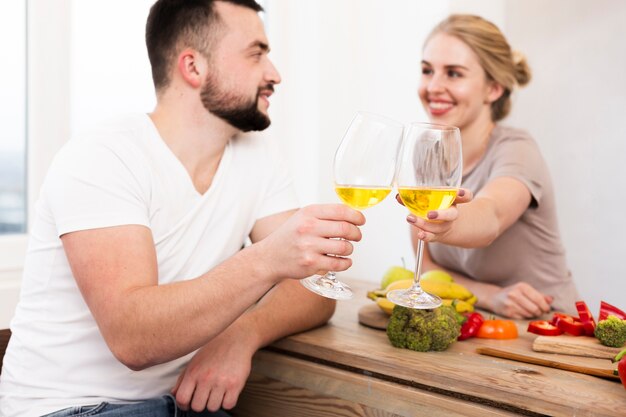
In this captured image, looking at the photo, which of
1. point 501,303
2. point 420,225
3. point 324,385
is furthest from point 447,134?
point 501,303

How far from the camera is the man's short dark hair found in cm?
176

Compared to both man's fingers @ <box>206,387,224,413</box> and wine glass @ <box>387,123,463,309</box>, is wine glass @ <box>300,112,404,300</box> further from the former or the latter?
man's fingers @ <box>206,387,224,413</box>

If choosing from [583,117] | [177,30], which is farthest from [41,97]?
[583,117]

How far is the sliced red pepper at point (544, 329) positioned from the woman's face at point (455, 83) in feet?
3.06

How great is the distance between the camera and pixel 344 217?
1.17m

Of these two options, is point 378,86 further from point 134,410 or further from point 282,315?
point 134,410

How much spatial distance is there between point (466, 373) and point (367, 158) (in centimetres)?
47

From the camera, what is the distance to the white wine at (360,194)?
115 cm

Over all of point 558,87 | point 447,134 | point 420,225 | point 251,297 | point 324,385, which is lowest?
point 324,385

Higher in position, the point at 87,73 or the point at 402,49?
the point at 402,49

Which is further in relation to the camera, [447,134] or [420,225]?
[420,225]

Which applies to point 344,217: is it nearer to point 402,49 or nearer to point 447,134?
point 447,134

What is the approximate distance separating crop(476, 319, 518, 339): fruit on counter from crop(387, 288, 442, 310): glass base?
1.34ft

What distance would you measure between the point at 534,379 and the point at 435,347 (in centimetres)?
24
